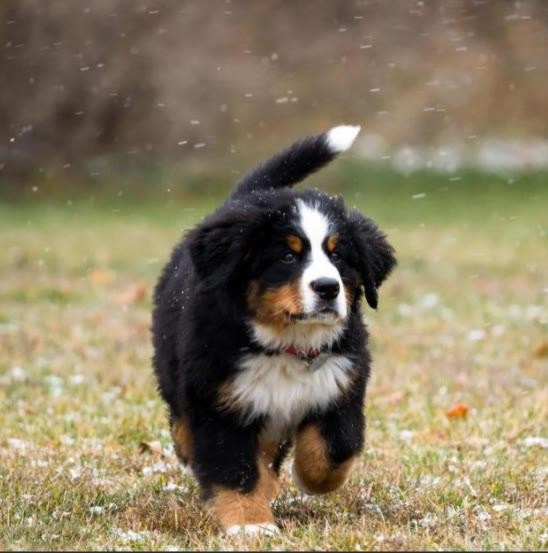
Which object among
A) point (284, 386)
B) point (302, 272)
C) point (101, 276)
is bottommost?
point (101, 276)

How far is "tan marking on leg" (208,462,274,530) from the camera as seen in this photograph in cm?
353

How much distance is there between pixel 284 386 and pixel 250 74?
18.8 metres

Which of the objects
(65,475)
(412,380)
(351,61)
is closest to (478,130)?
(351,61)

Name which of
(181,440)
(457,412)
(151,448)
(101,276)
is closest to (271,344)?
(181,440)

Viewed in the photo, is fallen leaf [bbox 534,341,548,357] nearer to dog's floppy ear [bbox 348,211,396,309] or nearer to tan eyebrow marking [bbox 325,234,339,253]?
dog's floppy ear [bbox 348,211,396,309]

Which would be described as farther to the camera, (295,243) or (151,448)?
(151,448)

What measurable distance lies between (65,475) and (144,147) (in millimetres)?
16911

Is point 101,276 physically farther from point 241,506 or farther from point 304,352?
point 241,506

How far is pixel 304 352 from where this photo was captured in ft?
12.0

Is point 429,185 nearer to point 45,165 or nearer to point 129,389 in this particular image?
point 45,165

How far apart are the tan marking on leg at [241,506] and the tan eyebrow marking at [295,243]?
Result: 64 centimetres

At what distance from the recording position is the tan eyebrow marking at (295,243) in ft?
11.6

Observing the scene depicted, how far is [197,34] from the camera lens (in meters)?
21.5

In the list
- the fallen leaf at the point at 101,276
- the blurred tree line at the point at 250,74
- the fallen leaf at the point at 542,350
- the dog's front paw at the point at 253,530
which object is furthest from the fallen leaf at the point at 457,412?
the blurred tree line at the point at 250,74
